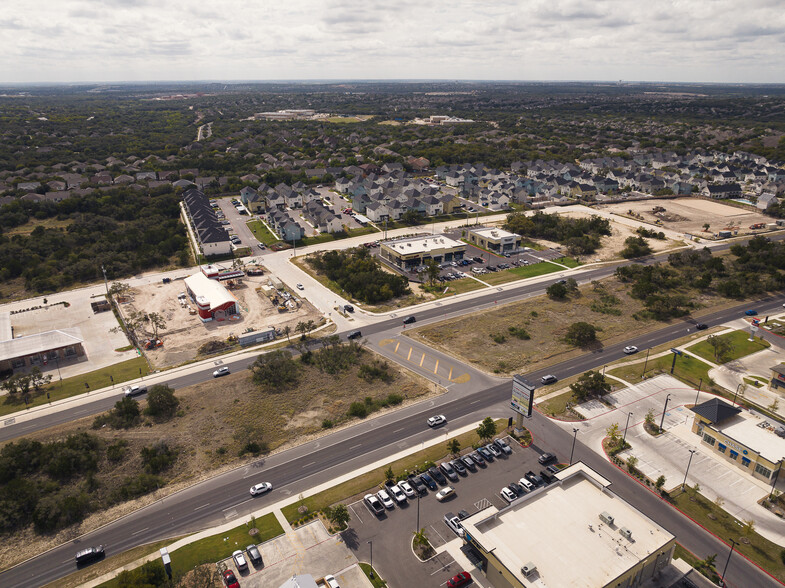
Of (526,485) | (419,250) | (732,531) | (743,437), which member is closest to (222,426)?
(526,485)

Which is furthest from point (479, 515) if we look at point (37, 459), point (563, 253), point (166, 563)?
point (563, 253)

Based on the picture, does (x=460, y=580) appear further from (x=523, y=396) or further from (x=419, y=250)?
(x=419, y=250)

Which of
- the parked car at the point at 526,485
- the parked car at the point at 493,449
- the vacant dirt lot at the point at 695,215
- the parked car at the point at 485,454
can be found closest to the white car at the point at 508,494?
the parked car at the point at 526,485

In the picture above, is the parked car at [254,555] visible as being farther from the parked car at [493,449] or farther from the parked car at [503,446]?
the parked car at [503,446]

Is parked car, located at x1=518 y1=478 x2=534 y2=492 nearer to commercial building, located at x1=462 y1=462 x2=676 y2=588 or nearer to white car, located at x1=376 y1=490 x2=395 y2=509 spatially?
commercial building, located at x1=462 y1=462 x2=676 y2=588

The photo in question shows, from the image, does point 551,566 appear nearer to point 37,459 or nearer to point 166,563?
point 166,563

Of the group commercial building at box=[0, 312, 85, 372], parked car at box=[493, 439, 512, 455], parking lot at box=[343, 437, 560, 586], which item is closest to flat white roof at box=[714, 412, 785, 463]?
parking lot at box=[343, 437, 560, 586]
